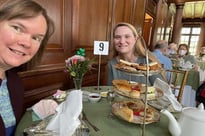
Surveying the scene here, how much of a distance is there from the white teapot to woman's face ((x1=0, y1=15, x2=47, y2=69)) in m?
0.69

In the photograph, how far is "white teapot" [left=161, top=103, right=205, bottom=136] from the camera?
0.65 meters

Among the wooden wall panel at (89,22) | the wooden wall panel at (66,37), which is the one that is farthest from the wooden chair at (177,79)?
the wooden wall panel at (89,22)

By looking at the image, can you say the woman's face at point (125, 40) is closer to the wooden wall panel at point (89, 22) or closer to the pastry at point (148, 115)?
the wooden wall panel at point (89, 22)

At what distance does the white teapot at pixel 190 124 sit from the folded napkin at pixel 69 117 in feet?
1.32

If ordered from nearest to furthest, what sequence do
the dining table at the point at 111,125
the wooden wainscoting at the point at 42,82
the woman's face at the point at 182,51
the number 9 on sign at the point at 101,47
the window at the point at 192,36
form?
1. the dining table at the point at 111,125
2. the number 9 on sign at the point at 101,47
3. the wooden wainscoting at the point at 42,82
4. the woman's face at the point at 182,51
5. the window at the point at 192,36

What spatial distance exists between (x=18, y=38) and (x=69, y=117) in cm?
38

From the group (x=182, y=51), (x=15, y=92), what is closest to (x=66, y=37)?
(x=15, y=92)

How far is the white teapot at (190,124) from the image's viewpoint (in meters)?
0.65

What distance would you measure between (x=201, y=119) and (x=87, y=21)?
66.7 inches

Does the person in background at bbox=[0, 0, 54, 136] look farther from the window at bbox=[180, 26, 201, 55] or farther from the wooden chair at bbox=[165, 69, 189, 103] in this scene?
the window at bbox=[180, 26, 201, 55]

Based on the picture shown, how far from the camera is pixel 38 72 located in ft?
5.02

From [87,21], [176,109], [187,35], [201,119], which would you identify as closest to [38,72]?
[87,21]

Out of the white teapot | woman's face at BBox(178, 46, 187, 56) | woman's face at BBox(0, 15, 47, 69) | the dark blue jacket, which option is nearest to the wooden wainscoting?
the dark blue jacket

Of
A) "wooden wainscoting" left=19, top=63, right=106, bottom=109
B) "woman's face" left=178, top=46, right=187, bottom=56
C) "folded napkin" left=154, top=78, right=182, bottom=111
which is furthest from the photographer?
"woman's face" left=178, top=46, right=187, bottom=56
